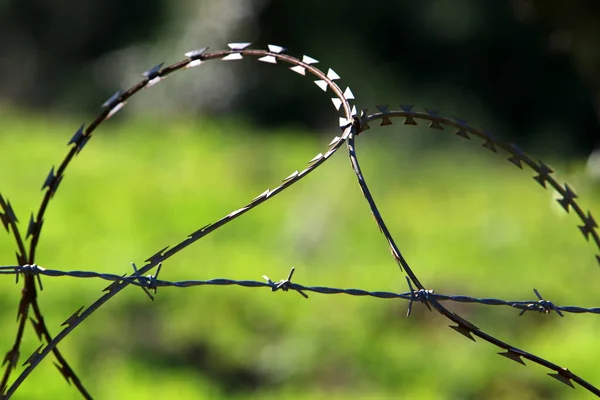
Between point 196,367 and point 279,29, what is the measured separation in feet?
24.8

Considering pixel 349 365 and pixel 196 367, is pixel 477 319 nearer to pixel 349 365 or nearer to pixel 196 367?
pixel 349 365

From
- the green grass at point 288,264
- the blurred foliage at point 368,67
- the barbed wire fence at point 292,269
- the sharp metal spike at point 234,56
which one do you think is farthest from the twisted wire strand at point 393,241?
the blurred foliage at point 368,67

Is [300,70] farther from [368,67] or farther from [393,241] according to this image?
[368,67]


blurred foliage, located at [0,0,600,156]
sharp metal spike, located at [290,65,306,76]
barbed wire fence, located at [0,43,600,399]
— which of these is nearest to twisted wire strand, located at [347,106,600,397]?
barbed wire fence, located at [0,43,600,399]

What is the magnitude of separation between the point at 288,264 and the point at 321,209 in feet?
2.80

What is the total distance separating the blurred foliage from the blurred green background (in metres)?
0.03

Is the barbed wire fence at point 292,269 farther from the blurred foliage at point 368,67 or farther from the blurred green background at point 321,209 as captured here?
the blurred foliage at point 368,67

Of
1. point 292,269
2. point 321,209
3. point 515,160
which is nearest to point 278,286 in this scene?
point 292,269

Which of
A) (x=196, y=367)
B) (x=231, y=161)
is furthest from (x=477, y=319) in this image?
(x=231, y=161)

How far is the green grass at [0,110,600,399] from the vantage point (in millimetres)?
3680

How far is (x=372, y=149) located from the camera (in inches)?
296

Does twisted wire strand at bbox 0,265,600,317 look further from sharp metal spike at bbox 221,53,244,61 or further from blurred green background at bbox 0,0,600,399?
blurred green background at bbox 0,0,600,399

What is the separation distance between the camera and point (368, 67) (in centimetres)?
1124

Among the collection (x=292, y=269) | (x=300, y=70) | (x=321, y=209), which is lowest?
(x=292, y=269)
